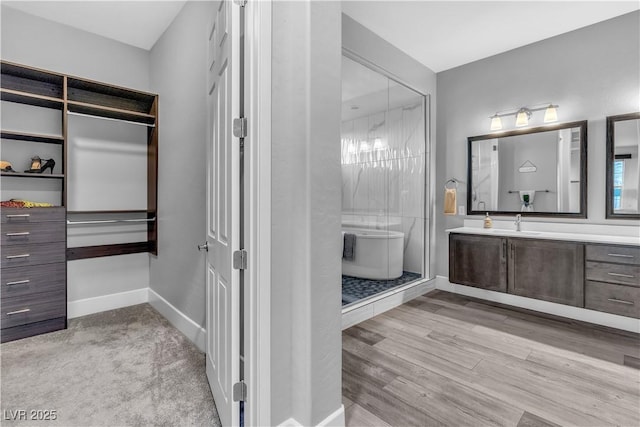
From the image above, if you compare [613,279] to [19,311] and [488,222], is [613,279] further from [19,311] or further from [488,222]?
[19,311]

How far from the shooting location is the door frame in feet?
4.29

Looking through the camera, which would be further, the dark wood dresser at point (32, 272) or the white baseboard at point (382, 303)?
the white baseboard at point (382, 303)

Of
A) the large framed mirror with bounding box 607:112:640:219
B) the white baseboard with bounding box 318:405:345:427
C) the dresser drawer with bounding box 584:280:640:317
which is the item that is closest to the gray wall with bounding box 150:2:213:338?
the white baseboard with bounding box 318:405:345:427

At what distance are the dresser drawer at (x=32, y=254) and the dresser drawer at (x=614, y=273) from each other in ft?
14.7

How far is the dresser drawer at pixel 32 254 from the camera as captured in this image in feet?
7.75

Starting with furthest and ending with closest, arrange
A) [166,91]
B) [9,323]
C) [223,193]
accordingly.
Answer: [166,91], [9,323], [223,193]

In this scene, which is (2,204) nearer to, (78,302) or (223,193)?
(78,302)

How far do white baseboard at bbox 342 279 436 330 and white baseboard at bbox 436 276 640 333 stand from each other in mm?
298

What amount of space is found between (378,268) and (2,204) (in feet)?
12.1

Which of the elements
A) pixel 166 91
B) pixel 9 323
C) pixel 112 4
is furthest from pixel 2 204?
pixel 112 4

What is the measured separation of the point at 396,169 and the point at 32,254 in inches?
147

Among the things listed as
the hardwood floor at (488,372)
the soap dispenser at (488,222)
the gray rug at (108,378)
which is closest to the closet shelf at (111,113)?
the gray rug at (108,378)

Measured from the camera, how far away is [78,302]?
296 centimetres

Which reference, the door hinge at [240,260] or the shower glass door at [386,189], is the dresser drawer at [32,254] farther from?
the shower glass door at [386,189]
